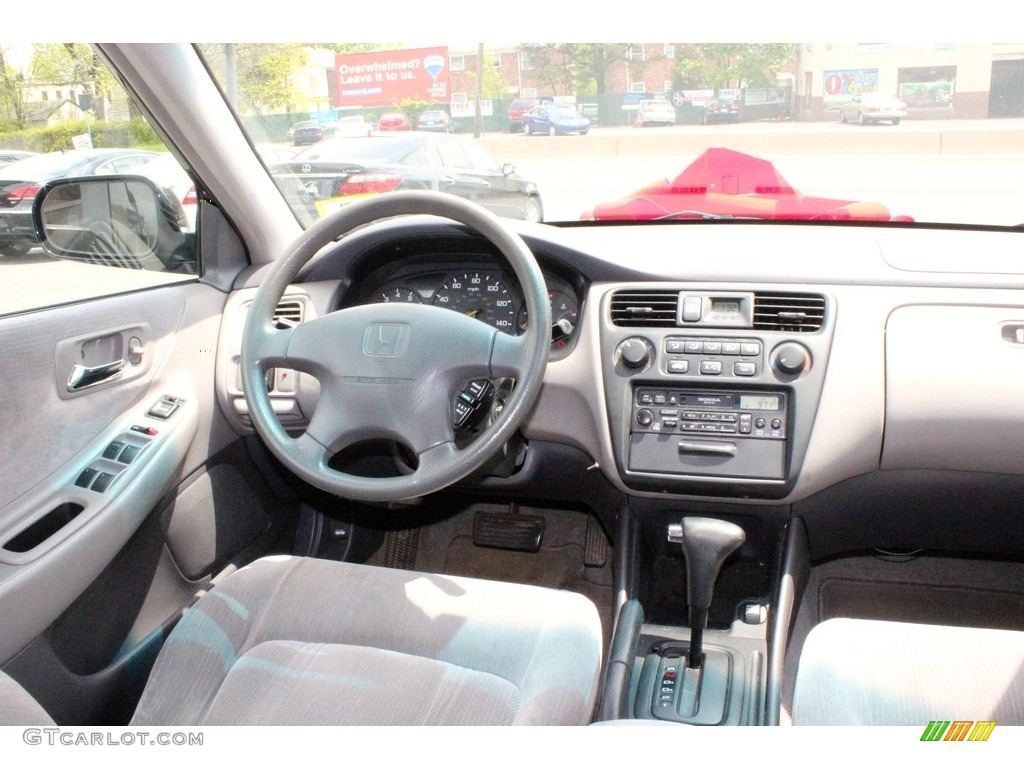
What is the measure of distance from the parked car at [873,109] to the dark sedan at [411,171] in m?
0.82

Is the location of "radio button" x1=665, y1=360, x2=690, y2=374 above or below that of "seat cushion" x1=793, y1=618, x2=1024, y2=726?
above

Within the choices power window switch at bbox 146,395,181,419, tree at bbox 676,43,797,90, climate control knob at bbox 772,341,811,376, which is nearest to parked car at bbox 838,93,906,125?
tree at bbox 676,43,797,90

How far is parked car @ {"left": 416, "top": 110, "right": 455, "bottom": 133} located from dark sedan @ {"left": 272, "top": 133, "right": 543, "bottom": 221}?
2 centimetres

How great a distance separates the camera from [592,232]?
2.42m

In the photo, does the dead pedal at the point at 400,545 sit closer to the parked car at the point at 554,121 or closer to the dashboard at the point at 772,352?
the dashboard at the point at 772,352

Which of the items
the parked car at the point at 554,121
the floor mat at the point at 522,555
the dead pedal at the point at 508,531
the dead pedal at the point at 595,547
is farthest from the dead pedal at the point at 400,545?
the parked car at the point at 554,121

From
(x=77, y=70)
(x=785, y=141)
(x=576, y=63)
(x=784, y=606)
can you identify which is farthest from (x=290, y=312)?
(x=784, y=606)

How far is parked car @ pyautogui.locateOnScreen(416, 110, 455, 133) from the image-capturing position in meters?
2.36

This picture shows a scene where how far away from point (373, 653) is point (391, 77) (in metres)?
1.43

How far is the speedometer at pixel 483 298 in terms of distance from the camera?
2271 mm

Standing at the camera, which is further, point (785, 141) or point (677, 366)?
point (785, 141)

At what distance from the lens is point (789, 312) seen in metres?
2.07

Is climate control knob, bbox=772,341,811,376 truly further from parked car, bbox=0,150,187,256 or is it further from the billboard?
parked car, bbox=0,150,187,256
